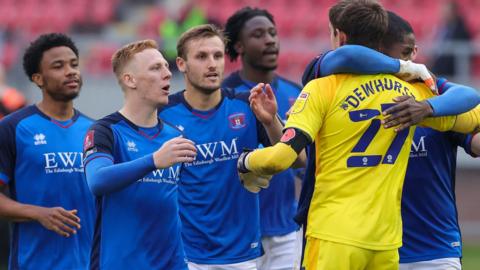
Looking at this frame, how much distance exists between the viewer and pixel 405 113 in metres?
5.64

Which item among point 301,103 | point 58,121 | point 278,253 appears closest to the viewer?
point 301,103

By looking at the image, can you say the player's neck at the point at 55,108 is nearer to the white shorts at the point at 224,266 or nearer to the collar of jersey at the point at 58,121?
the collar of jersey at the point at 58,121

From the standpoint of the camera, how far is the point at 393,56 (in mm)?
6367

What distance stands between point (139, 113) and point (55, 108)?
1285mm

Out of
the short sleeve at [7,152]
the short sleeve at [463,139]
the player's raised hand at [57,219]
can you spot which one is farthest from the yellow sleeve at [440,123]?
the short sleeve at [7,152]

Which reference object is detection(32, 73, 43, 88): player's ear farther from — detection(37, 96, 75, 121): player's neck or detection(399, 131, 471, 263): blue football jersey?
detection(399, 131, 471, 263): blue football jersey

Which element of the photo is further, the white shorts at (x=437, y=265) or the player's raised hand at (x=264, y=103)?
the white shorts at (x=437, y=265)

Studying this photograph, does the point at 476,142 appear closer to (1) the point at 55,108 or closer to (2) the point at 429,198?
(2) the point at 429,198

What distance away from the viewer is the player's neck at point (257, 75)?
8.69 m

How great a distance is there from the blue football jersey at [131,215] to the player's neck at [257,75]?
2496mm

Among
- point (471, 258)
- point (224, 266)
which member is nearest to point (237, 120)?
point (224, 266)

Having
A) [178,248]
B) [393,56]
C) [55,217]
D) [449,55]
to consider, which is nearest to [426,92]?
[393,56]

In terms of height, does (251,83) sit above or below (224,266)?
above

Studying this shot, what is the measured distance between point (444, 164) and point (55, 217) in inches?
102
